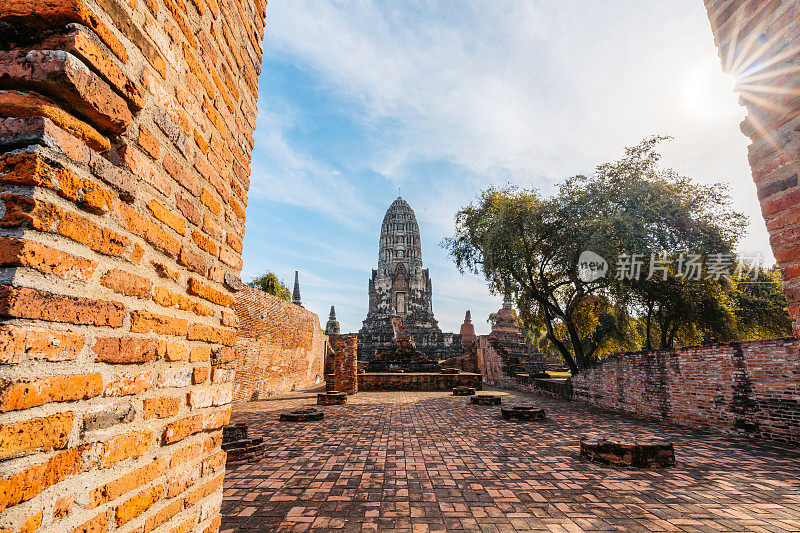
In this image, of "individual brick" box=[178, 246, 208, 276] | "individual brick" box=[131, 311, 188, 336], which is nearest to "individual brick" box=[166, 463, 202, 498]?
"individual brick" box=[131, 311, 188, 336]

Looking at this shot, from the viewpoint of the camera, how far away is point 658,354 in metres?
8.48

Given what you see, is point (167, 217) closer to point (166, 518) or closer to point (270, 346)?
point (166, 518)

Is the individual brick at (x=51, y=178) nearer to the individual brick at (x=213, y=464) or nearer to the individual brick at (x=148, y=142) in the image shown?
the individual brick at (x=148, y=142)

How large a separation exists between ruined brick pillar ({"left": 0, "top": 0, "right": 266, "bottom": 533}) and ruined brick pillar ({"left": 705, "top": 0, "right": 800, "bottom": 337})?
3.03 metres

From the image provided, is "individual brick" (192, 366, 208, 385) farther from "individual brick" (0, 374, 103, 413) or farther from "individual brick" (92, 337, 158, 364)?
"individual brick" (0, 374, 103, 413)

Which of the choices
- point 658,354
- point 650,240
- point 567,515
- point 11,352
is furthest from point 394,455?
point 650,240

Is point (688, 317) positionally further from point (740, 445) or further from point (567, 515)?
point (567, 515)

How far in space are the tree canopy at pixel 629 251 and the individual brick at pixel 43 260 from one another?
13.1 metres

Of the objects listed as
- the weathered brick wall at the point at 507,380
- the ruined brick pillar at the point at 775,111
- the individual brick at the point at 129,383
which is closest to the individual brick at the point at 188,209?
the individual brick at the point at 129,383

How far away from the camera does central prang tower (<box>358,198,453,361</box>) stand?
37.0m

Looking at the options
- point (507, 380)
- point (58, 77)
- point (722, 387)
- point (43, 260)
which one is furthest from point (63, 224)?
point (507, 380)

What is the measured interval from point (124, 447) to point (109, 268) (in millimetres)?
590

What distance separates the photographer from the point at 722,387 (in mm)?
6887

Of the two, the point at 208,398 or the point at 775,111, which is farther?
the point at 775,111
